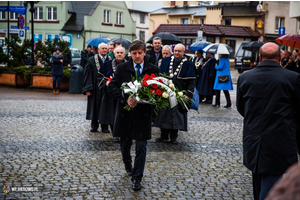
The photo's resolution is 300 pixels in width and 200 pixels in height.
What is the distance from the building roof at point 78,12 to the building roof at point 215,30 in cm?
982

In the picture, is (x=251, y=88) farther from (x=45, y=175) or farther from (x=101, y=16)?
(x=101, y=16)

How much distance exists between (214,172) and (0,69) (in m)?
15.5

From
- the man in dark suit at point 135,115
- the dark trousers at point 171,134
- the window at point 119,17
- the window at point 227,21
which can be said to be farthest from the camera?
the window at point 119,17

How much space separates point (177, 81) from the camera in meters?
7.91

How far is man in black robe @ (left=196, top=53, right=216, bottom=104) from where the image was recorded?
14695 millimetres

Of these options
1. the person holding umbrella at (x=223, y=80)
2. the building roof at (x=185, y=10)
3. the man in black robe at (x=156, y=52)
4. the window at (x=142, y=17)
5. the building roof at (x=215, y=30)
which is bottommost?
the person holding umbrella at (x=223, y=80)

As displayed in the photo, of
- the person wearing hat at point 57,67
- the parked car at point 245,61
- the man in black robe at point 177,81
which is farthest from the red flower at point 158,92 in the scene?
the parked car at point 245,61

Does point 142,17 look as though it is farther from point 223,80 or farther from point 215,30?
point 223,80

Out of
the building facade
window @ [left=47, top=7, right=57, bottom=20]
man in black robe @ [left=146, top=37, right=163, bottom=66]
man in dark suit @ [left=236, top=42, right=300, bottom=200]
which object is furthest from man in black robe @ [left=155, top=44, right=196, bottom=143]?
A: window @ [left=47, top=7, right=57, bottom=20]

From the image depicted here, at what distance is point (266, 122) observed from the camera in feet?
11.7

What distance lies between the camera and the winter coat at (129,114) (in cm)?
510

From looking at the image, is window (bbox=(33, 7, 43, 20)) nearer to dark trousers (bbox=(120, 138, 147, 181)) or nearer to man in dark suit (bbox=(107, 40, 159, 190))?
man in dark suit (bbox=(107, 40, 159, 190))

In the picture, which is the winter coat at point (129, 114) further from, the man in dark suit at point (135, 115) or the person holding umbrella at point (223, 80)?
the person holding umbrella at point (223, 80)

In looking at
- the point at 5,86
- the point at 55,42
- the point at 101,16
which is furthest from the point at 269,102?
the point at 101,16
